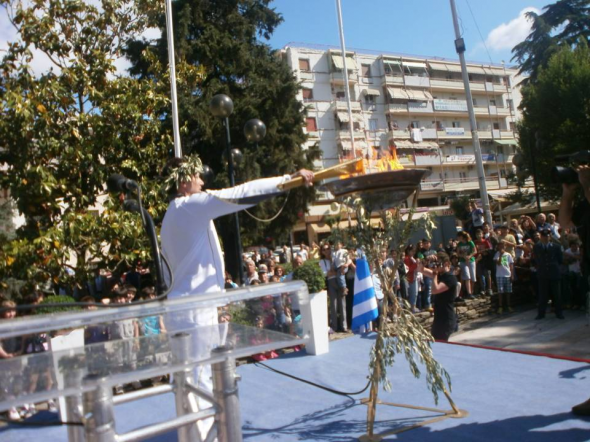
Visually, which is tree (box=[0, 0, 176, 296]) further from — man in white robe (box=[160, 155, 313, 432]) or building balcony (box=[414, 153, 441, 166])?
building balcony (box=[414, 153, 441, 166])

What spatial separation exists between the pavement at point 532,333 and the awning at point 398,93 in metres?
39.5

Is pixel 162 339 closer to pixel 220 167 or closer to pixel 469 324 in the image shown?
pixel 469 324

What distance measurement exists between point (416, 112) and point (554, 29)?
1795 centimetres

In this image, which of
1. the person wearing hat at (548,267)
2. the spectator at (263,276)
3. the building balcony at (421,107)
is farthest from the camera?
the building balcony at (421,107)

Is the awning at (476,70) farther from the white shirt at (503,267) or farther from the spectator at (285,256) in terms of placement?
the white shirt at (503,267)

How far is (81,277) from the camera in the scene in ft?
33.3

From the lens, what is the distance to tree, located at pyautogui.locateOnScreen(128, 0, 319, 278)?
18688mm

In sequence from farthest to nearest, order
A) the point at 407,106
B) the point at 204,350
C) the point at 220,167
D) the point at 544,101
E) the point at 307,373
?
the point at 407,106 < the point at 544,101 < the point at 220,167 < the point at 307,373 < the point at 204,350

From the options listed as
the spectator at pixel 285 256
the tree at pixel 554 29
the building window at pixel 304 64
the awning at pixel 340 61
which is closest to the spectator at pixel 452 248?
the spectator at pixel 285 256

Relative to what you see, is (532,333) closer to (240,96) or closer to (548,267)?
(548,267)

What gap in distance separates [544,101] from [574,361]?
2450 centimetres

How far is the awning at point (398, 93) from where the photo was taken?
49128 millimetres

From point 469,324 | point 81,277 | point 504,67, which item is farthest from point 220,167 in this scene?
point 504,67

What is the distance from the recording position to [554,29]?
3438 centimetres
